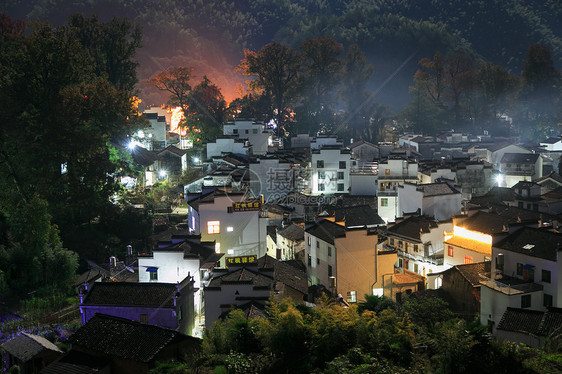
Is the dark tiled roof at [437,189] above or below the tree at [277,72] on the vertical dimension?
below

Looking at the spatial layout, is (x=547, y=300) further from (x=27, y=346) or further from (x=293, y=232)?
(x=27, y=346)

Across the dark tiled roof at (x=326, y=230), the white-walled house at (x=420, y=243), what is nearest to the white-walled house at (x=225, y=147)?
the white-walled house at (x=420, y=243)

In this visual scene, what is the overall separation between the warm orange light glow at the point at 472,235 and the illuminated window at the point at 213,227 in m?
7.58

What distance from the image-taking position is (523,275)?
15.4 meters

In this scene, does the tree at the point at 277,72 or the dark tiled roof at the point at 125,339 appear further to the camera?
the tree at the point at 277,72

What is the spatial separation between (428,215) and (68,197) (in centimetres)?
1307

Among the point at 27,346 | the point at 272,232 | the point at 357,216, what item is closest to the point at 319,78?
the point at 272,232

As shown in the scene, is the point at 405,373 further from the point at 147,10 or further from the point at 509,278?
the point at 147,10

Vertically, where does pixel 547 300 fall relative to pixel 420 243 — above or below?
below

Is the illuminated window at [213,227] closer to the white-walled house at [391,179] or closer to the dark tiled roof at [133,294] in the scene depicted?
the dark tiled roof at [133,294]

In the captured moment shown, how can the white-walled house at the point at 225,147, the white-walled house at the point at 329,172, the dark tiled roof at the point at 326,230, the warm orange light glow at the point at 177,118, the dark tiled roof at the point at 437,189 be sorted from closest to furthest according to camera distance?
the dark tiled roof at the point at 326,230, the dark tiled roof at the point at 437,189, the white-walled house at the point at 329,172, the white-walled house at the point at 225,147, the warm orange light glow at the point at 177,118

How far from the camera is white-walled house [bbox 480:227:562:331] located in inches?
562

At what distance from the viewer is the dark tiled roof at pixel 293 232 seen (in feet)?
67.8

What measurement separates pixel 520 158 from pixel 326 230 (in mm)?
18357
